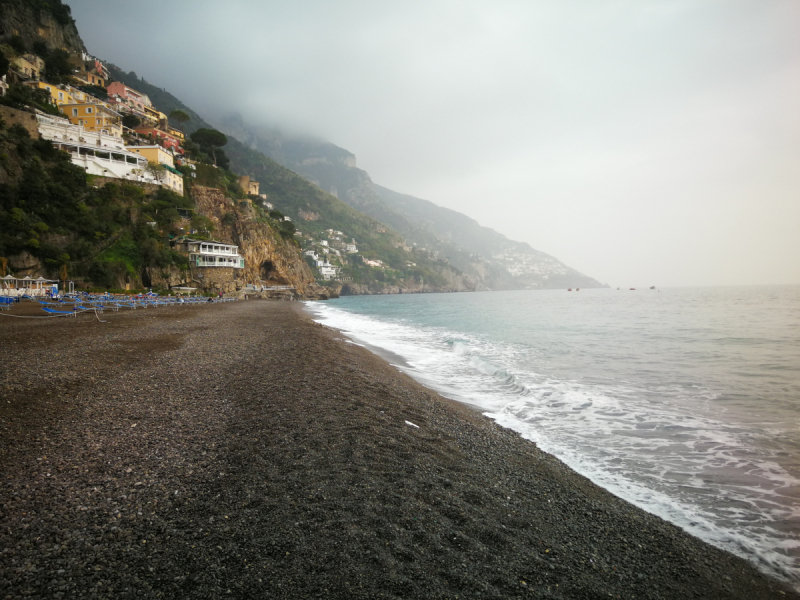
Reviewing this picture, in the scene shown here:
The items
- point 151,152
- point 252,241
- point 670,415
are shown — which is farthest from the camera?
point 252,241

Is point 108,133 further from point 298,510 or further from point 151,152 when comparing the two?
point 298,510

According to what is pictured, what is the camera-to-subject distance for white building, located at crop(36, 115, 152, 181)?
39.3 metres

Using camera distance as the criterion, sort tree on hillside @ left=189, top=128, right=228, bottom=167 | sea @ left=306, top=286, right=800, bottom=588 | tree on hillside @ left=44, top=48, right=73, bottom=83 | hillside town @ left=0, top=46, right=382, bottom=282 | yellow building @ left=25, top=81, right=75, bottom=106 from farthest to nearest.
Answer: tree on hillside @ left=189, top=128, right=228, bottom=167 → tree on hillside @ left=44, top=48, right=73, bottom=83 → yellow building @ left=25, top=81, right=75, bottom=106 → hillside town @ left=0, top=46, right=382, bottom=282 → sea @ left=306, top=286, right=800, bottom=588

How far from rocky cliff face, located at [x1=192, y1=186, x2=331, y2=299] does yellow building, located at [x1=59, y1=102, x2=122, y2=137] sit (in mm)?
12332

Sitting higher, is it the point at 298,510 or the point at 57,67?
the point at 57,67

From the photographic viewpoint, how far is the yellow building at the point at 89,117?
157 ft

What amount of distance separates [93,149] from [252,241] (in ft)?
74.1

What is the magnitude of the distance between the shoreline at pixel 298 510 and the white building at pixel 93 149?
46329mm

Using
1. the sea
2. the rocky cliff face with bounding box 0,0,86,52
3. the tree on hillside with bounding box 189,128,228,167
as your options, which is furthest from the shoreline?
the tree on hillside with bounding box 189,128,228,167

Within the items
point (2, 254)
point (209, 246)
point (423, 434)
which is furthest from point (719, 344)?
point (209, 246)

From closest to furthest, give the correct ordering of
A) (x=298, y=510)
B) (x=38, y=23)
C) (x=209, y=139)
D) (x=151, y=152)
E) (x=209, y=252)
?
(x=298, y=510)
(x=151, y=152)
(x=209, y=252)
(x=38, y=23)
(x=209, y=139)

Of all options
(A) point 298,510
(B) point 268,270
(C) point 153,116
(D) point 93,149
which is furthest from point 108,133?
(A) point 298,510

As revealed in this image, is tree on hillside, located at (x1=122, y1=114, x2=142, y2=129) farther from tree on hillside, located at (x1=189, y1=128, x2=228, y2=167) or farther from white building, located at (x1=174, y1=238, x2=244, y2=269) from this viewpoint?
white building, located at (x1=174, y1=238, x2=244, y2=269)

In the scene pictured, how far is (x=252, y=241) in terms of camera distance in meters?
59.3
